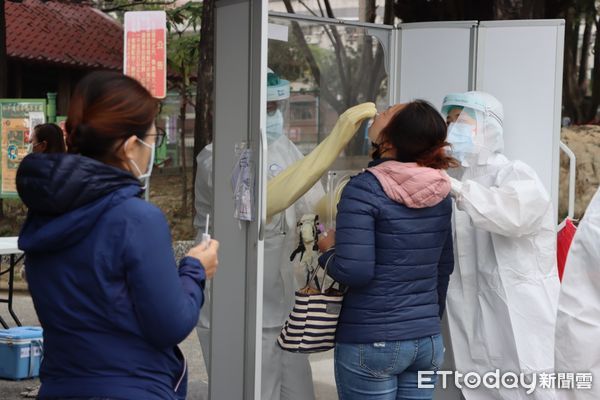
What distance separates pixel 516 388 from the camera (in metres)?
4.10

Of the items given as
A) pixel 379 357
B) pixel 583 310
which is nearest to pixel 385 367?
pixel 379 357

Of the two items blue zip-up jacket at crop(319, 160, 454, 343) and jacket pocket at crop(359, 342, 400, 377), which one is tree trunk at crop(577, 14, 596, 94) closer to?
blue zip-up jacket at crop(319, 160, 454, 343)

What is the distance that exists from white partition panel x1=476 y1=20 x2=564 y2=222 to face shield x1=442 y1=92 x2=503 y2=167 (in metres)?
0.27

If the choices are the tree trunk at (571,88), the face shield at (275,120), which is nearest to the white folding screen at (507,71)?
the face shield at (275,120)

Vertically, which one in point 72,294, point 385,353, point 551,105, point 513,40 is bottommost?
point 385,353

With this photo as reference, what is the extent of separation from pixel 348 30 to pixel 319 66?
0.90 feet

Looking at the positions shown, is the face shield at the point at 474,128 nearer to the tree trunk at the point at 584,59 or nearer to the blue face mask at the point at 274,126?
the blue face mask at the point at 274,126

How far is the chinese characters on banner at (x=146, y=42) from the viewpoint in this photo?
399 centimetres

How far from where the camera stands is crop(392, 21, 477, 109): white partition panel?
4559 millimetres

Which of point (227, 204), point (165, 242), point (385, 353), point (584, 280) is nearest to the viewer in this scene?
point (165, 242)

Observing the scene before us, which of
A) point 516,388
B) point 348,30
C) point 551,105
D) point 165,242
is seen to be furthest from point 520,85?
point 165,242

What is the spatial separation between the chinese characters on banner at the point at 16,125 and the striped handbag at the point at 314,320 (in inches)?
223

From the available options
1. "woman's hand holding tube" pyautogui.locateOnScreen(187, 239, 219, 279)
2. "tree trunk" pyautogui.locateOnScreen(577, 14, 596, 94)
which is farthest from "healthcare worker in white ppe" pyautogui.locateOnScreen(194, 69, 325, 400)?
"tree trunk" pyautogui.locateOnScreen(577, 14, 596, 94)

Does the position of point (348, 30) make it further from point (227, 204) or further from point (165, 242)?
point (165, 242)
